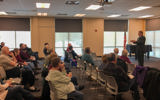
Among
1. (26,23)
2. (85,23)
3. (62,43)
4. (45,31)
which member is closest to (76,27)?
(85,23)

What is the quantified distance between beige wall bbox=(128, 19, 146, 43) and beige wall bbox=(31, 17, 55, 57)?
6.40 meters

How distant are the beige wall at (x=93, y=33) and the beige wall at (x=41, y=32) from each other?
250 centimetres

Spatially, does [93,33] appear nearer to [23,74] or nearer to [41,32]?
[41,32]

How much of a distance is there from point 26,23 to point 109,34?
668 centimetres

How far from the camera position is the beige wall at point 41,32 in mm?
11273

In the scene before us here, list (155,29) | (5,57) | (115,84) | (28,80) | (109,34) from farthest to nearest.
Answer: (109,34)
(155,29)
(28,80)
(5,57)
(115,84)

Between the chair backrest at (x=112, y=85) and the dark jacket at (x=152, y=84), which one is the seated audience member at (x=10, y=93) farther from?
the dark jacket at (x=152, y=84)

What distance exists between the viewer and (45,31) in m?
11.5

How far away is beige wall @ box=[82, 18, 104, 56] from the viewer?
39.9 feet

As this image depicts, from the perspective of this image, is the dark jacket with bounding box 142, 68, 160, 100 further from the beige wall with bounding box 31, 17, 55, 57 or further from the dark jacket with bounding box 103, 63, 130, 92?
the beige wall with bounding box 31, 17, 55, 57

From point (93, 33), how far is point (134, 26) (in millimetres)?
3698

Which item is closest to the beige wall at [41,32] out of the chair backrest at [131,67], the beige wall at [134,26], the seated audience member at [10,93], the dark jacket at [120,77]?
the beige wall at [134,26]

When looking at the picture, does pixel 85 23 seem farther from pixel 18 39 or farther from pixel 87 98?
pixel 87 98

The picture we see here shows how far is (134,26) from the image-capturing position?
13.1 m
